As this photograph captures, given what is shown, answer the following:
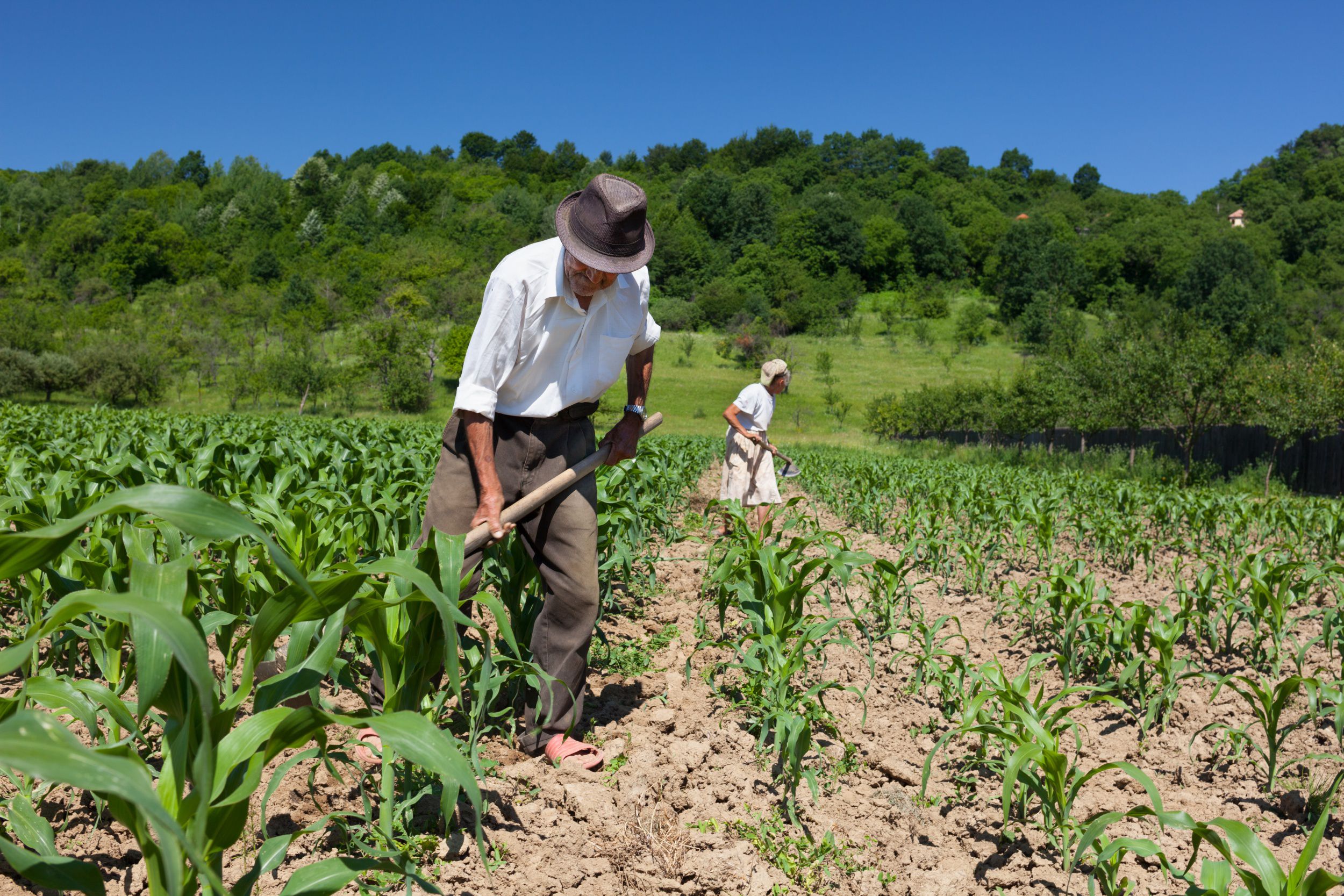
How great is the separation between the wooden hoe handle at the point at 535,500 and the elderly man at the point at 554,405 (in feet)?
0.14

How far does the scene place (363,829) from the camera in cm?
222

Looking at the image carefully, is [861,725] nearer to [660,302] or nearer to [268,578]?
[268,578]

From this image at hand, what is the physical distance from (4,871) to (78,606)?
54.3 inches

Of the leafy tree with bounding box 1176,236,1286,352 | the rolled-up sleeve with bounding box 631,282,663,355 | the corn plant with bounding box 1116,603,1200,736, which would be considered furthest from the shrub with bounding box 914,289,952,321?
the rolled-up sleeve with bounding box 631,282,663,355

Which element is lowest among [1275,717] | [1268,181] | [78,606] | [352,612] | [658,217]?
[1275,717]

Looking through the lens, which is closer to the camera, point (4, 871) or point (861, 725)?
point (4, 871)

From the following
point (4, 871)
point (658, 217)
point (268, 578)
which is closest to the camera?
point (4, 871)

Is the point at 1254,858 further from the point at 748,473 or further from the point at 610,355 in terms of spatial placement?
the point at 748,473

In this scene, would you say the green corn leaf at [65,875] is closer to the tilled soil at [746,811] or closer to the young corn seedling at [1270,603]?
the tilled soil at [746,811]

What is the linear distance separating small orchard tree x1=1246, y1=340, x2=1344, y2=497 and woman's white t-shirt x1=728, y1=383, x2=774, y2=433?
17.3m

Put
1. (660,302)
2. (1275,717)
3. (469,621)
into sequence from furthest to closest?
1. (660,302)
2. (1275,717)
3. (469,621)

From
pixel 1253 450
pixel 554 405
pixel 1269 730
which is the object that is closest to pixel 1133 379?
pixel 1253 450

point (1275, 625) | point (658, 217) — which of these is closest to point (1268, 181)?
point (658, 217)

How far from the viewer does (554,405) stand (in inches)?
119
